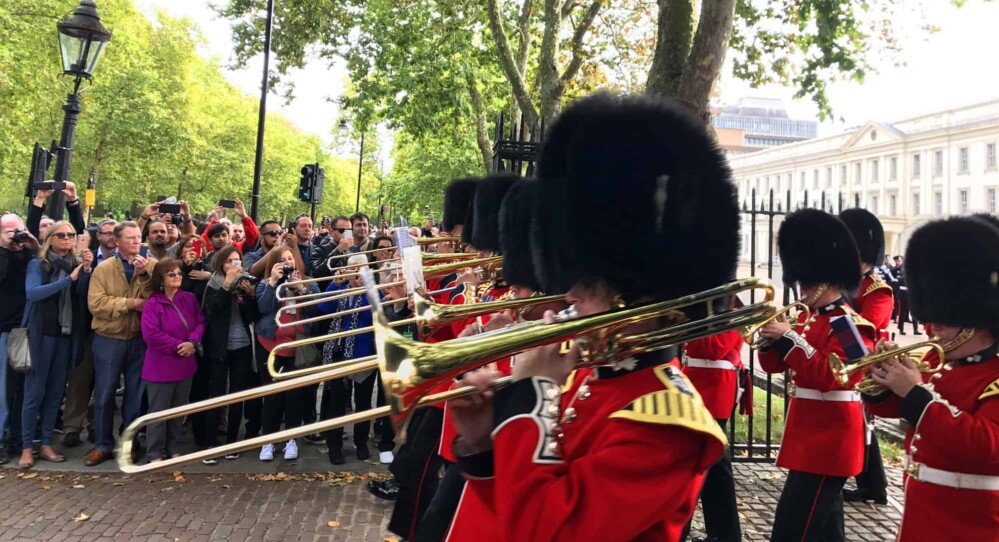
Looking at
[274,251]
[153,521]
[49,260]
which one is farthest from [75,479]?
[274,251]

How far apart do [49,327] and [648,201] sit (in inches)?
255

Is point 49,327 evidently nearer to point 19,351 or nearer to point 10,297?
point 19,351

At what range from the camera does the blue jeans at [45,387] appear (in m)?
6.34

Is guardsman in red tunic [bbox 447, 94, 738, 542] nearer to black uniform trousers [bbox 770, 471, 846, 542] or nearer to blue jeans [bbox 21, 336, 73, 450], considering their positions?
black uniform trousers [bbox 770, 471, 846, 542]

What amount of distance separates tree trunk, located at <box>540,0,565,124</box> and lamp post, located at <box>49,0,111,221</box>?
20.5 ft

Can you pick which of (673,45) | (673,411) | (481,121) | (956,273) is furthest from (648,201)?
(481,121)

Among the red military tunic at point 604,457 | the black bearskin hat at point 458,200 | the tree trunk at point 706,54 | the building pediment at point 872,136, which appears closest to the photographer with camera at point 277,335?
the black bearskin hat at point 458,200

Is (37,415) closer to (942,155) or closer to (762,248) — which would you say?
(762,248)

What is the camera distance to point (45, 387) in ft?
21.2

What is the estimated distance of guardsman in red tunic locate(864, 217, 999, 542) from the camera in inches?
109

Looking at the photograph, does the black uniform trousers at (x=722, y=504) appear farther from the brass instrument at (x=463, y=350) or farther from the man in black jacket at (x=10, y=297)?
the man in black jacket at (x=10, y=297)

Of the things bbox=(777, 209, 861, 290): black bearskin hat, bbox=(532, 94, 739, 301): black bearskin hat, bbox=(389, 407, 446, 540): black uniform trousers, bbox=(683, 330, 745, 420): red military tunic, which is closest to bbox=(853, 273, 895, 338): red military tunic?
bbox=(777, 209, 861, 290): black bearskin hat

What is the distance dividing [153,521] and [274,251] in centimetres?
267

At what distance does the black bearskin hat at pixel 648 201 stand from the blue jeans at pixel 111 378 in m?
5.75
